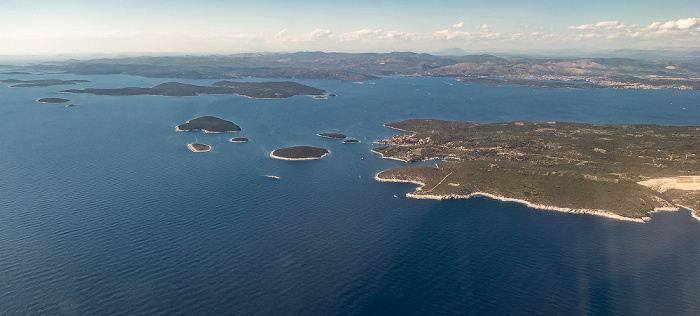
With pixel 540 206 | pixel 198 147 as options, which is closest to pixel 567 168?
pixel 540 206

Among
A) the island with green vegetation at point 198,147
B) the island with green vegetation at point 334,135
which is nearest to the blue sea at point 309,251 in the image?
the island with green vegetation at point 198,147

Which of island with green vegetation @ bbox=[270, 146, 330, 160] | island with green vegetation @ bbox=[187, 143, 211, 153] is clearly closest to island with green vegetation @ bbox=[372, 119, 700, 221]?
island with green vegetation @ bbox=[270, 146, 330, 160]

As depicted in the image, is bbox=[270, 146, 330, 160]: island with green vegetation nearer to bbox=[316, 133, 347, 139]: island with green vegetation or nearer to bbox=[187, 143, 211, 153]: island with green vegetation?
bbox=[316, 133, 347, 139]: island with green vegetation

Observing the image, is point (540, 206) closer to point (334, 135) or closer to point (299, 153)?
point (299, 153)

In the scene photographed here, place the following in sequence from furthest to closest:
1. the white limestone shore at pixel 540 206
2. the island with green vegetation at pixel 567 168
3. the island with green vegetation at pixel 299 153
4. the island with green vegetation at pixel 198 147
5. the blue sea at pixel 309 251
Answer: the island with green vegetation at pixel 198 147 < the island with green vegetation at pixel 299 153 < the island with green vegetation at pixel 567 168 < the white limestone shore at pixel 540 206 < the blue sea at pixel 309 251

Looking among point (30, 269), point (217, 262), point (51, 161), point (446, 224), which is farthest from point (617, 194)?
point (51, 161)

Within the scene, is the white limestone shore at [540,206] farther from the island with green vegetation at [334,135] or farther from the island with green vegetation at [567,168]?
the island with green vegetation at [334,135]

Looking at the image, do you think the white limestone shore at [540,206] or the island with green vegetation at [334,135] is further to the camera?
the island with green vegetation at [334,135]
